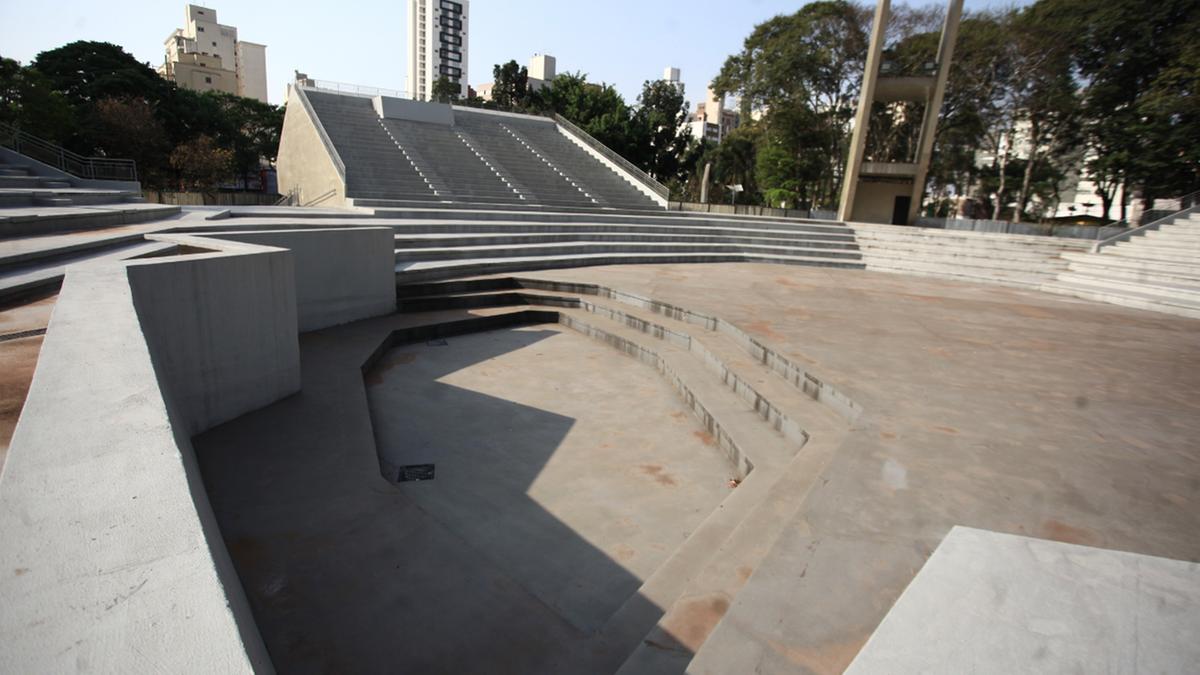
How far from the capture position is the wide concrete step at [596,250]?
10953 mm

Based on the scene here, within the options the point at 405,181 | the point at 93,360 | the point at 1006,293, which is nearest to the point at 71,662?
the point at 93,360

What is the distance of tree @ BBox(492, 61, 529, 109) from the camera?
155 ft

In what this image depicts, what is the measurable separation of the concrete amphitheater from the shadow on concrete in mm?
21

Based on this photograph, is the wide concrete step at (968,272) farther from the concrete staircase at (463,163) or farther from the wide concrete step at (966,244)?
the concrete staircase at (463,163)

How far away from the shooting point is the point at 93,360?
243 centimetres

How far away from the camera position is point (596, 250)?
46.3 ft

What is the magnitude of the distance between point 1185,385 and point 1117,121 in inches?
1006

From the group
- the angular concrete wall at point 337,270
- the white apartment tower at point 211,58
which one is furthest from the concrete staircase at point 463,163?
the white apartment tower at point 211,58

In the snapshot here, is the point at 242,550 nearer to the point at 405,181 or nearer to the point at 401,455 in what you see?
the point at 401,455

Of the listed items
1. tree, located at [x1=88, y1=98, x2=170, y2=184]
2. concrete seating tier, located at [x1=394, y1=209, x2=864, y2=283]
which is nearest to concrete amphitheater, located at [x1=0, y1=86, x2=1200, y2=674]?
concrete seating tier, located at [x1=394, y1=209, x2=864, y2=283]

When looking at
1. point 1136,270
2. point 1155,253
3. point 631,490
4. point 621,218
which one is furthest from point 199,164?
point 1155,253

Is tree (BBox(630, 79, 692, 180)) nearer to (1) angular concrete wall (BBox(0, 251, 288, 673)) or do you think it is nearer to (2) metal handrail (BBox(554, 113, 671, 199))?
(2) metal handrail (BBox(554, 113, 671, 199))

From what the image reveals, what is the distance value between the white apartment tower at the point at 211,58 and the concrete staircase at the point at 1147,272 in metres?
79.7

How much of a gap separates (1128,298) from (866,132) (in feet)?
44.8
